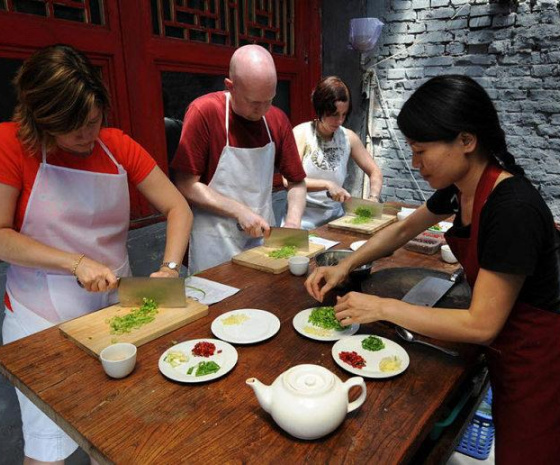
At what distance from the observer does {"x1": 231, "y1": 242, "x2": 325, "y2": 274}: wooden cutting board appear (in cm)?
218

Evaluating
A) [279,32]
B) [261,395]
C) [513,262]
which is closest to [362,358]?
[261,395]

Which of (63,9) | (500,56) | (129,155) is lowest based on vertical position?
(129,155)

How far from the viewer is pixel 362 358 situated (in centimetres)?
138

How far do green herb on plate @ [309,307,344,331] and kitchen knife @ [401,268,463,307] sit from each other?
0.29 meters

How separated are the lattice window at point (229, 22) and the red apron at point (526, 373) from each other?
2919mm

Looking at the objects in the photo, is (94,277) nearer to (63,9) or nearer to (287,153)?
(287,153)

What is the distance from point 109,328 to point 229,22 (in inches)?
126

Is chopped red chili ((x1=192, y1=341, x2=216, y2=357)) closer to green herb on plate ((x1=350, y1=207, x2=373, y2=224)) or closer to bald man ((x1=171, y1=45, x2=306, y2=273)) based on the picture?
bald man ((x1=171, y1=45, x2=306, y2=273))

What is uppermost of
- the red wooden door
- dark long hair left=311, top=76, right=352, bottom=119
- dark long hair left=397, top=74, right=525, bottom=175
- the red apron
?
the red wooden door

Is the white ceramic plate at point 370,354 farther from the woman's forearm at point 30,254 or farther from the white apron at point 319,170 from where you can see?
the white apron at point 319,170

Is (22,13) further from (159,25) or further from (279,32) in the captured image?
(279,32)

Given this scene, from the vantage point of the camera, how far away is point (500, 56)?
425 cm

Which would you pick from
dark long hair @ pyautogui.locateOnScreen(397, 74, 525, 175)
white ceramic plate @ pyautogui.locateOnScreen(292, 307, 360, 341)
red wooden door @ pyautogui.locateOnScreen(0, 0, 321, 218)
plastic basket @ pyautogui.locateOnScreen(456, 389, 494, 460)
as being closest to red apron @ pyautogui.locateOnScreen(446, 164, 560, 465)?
dark long hair @ pyautogui.locateOnScreen(397, 74, 525, 175)

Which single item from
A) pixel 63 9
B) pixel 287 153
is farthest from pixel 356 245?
pixel 63 9
